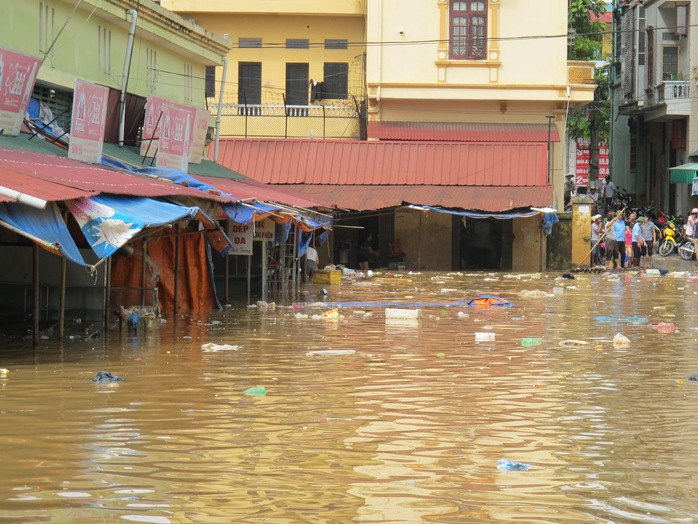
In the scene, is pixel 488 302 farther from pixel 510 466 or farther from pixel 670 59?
pixel 670 59

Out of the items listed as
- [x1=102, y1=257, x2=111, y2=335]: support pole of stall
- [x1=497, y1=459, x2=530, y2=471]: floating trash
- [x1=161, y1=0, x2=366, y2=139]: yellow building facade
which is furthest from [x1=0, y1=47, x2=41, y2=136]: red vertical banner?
[x1=161, y1=0, x2=366, y2=139]: yellow building facade

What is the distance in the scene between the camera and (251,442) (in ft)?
27.0

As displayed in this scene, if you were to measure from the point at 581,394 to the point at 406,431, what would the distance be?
8.27 feet

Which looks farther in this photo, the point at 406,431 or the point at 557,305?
the point at 557,305

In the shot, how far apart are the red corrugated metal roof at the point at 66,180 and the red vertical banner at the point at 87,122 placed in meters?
0.32

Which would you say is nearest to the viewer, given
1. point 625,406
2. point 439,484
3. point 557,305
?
point 439,484

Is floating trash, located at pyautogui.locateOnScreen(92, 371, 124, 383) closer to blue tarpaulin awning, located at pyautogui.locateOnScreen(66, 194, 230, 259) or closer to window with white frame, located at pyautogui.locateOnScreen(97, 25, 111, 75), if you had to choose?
blue tarpaulin awning, located at pyautogui.locateOnScreen(66, 194, 230, 259)

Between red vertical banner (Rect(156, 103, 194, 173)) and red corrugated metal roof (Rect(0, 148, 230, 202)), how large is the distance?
9.25 feet

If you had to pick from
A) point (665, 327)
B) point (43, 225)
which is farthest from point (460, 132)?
point (43, 225)

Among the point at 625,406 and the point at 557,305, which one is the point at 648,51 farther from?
the point at 625,406

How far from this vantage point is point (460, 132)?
123 ft

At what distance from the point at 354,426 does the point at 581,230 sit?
26175mm

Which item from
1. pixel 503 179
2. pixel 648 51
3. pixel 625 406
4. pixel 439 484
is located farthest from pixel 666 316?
pixel 648 51

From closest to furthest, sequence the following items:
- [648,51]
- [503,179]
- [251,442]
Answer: [251,442], [503,179], [648,51]
